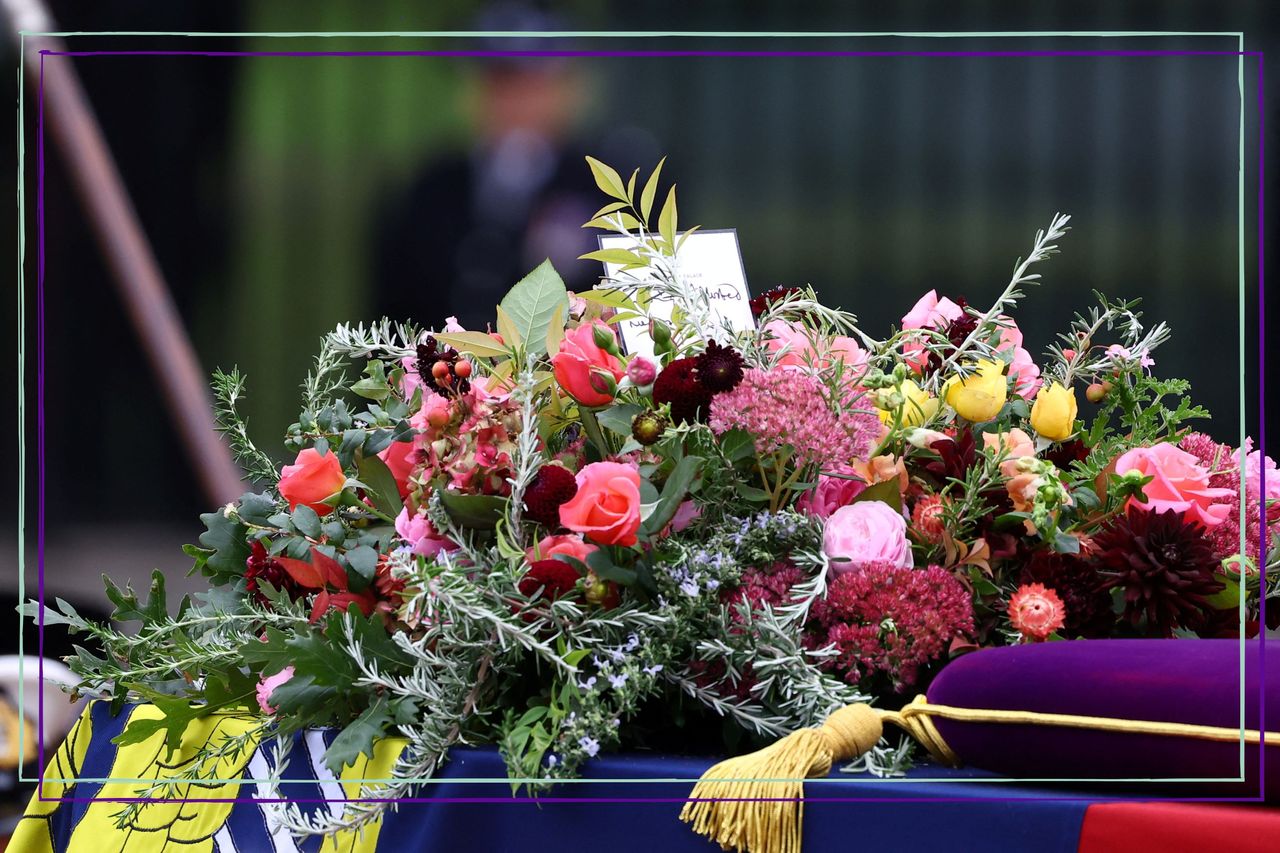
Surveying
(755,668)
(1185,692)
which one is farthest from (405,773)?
(1185,692)

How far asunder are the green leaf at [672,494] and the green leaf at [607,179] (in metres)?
0.26

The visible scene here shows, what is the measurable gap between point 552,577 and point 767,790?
0.65 feet

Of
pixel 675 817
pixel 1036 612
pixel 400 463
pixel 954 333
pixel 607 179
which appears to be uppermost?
pixel 607 179

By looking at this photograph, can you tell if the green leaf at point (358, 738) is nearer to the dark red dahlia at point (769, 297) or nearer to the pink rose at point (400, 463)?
the pink rose at point (400, 463)

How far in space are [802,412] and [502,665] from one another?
0.27 metres

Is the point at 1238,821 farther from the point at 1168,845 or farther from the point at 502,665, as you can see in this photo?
the point at 502,665

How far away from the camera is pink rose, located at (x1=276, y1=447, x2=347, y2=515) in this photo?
3.22ft

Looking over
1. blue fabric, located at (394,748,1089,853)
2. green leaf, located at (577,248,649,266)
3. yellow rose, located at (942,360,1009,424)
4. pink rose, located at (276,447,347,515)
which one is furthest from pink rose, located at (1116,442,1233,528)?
pink rose, located at (276,447,347,515)

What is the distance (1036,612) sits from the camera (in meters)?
0.89

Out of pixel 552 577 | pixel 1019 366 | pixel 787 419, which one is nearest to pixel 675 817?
pixel 552 577

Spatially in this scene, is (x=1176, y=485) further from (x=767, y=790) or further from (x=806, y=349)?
(x=767, y=790)

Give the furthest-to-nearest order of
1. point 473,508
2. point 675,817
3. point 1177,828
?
point 473,508 < point 675,817 < point 1177,828

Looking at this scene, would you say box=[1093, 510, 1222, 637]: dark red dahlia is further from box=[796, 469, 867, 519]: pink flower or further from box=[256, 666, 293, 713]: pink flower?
box=[256, 666, 293, 713]: pink flower

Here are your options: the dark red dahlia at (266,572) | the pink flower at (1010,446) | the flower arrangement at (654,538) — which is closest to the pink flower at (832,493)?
the flower arrangement at (654,538)
